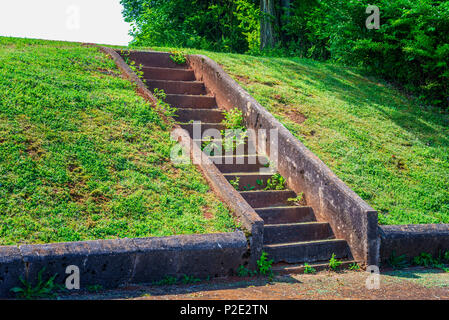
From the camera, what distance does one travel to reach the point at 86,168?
6.13m

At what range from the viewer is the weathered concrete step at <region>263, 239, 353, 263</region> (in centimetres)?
598

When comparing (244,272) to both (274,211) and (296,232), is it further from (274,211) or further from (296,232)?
(274,211)

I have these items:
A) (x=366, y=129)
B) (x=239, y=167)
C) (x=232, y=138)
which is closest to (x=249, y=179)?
(x=239, y=167)

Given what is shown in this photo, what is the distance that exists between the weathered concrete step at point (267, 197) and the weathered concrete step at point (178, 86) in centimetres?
375

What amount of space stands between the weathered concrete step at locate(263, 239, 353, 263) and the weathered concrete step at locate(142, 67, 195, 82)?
553 cm

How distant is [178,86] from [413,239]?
18.6 feet

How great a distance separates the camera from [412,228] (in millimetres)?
6473

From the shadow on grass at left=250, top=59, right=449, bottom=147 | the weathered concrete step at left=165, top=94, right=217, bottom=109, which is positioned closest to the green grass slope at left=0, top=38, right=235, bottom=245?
the weathered concrete step at left=165, top=94, right=217, bottom=109

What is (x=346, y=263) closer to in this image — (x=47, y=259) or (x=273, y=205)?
(x=273, y=205)

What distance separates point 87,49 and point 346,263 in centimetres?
755

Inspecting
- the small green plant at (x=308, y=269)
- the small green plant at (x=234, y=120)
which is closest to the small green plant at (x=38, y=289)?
the small green plant at (x=308, y=269)

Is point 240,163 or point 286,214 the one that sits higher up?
point 240,163

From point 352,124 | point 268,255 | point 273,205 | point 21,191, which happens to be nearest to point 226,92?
point 352,124

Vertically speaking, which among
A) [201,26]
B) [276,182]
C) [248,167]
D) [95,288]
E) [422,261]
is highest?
[201,26]
